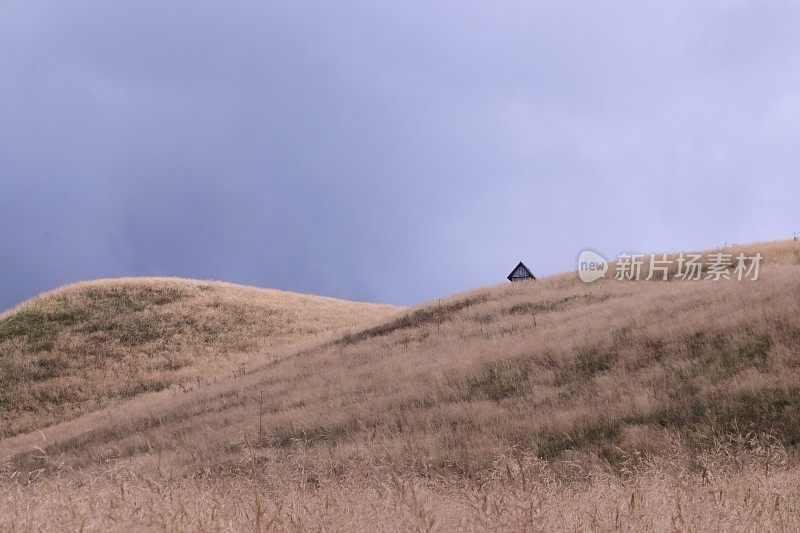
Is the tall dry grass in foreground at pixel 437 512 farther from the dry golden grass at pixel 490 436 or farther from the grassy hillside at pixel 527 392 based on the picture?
the grassy hillside at pixel 527 392

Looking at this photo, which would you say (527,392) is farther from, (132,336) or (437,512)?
(132,336)

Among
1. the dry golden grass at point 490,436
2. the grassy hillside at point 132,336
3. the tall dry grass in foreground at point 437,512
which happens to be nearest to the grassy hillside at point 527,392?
the dry golden grass at point 490,436

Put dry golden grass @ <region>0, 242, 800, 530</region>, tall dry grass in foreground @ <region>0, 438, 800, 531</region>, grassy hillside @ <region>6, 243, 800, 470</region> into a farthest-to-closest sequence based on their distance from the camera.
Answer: grassy hillside @ <region>6, 243, 800, 470</region>, dry golden grass @ <region>0, 242, 800, 530</region>, tall dry grass in foreground @ <region>0, 438, 800, 531</region>

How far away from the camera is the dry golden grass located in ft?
15.1

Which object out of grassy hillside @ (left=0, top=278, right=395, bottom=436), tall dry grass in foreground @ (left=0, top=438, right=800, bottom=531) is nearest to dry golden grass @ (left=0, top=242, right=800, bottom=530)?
tall dry grass in foreground @ (left=0, top=438, right=800, bottom=531)

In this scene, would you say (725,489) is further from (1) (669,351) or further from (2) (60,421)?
(2) (60,421)

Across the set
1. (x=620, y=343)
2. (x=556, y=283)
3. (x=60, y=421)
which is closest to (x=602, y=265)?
(x=556, y=283)

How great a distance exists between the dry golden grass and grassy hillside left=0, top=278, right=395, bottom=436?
7277mm

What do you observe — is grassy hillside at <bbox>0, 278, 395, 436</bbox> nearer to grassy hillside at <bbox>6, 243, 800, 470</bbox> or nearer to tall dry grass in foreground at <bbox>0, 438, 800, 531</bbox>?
grassy hillside at <bbox>6, 243, 800, 470</bbox>

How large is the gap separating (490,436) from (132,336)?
107ft

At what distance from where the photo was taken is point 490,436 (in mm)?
11320

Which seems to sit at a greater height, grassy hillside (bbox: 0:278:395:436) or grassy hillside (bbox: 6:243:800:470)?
grassy hillside (bbox: 0:278:395:436)

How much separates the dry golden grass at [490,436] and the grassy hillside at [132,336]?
23.9 ft

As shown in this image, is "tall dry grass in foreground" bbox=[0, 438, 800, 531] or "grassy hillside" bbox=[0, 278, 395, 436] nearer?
"tall dry grass in foreground" bbox=[0, 438, 800, 531]
